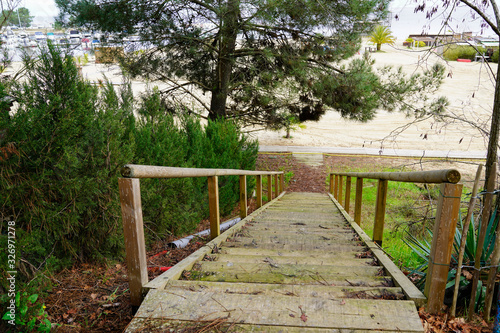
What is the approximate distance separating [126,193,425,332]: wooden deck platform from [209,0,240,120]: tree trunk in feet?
18.7

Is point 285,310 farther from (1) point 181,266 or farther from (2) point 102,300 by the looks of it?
(2) point 102,300

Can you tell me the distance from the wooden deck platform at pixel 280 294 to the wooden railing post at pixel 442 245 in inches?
3.2

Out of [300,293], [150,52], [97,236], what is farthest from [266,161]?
[300,293]

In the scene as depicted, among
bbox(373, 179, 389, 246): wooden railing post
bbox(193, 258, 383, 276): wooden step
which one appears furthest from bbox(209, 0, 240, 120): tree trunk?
bbox(193, 258, 383, 276): wooden step

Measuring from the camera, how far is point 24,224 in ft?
8.51

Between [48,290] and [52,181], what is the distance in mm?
898

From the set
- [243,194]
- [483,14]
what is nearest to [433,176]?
[483,14]

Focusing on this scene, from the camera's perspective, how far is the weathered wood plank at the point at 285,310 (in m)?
1.58

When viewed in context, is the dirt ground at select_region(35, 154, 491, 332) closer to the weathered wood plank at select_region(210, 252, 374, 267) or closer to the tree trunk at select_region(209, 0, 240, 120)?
the weathered wood plank at select_region(210, 252, 374, 267)

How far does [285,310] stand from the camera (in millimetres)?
1671

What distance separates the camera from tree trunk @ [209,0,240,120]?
703 centimetres

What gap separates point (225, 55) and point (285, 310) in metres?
8.20

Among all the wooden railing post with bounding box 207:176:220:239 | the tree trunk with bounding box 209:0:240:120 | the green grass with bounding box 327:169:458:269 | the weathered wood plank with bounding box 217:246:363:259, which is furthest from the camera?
the tree trunk with bounding box 209:0:240:120

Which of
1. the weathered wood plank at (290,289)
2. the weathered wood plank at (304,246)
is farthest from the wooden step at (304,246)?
the weathered wood plank at (290,289)
